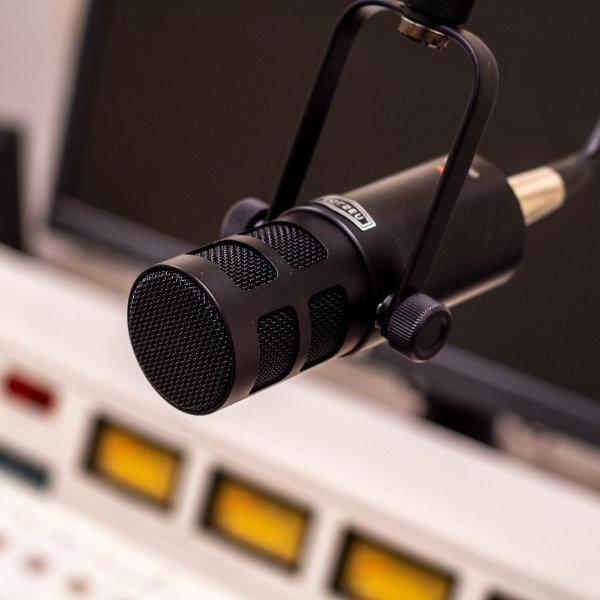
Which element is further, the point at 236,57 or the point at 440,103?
the point at 236,57

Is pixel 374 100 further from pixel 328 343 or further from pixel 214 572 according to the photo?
pixel 328 343

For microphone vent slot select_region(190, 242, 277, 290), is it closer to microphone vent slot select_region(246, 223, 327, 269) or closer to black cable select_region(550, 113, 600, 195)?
microphone vent slot select_region(246, 223, 327, 269)

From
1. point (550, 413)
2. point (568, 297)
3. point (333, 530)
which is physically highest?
point (568, 297)

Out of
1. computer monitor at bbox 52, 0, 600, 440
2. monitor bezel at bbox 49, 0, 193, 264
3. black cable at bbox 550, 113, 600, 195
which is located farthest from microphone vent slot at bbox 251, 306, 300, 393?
monitor bezel at bbox 49, 0, 193, 264

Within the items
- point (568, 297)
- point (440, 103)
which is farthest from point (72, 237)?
point (568, 297)

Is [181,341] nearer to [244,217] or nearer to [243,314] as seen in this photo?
[243,314]

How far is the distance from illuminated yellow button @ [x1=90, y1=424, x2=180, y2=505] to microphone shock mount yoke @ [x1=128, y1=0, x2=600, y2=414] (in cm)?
60

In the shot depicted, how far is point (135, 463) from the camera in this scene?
1.15 metres

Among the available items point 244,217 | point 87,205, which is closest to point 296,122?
point 87,205

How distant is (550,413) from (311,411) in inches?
9.6

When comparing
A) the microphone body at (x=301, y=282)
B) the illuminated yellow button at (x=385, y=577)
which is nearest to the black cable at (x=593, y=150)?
the microphone body at (x=301, y=282)

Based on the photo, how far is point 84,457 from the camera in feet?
3.83

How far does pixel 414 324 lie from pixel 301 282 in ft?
0.18

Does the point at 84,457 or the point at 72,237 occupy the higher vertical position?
the point at 72,237
